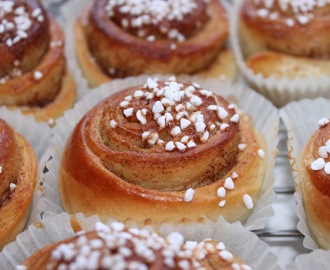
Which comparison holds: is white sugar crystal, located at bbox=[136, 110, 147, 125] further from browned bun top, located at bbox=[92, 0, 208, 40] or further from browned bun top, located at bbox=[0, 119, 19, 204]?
browned bun top, located at bbox=[92, 0, 208, 40]

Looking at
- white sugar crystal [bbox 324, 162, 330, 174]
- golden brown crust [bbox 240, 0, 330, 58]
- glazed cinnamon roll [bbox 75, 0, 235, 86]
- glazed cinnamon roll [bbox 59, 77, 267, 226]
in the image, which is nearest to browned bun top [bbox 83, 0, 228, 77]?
glazed cinnamon roll [bbox 75, 0, 235, 86]

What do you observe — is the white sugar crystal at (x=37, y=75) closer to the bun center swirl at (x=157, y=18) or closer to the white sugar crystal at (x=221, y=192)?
the bun center swirl at (x=157, y=18)

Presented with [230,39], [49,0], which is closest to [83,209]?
[230,39]

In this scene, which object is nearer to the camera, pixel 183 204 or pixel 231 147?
pixel 183 204

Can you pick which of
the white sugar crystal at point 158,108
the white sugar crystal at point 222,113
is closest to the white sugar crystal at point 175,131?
the white sugar crystal at point 158,108

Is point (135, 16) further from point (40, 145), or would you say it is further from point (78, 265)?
point (78, 265)
